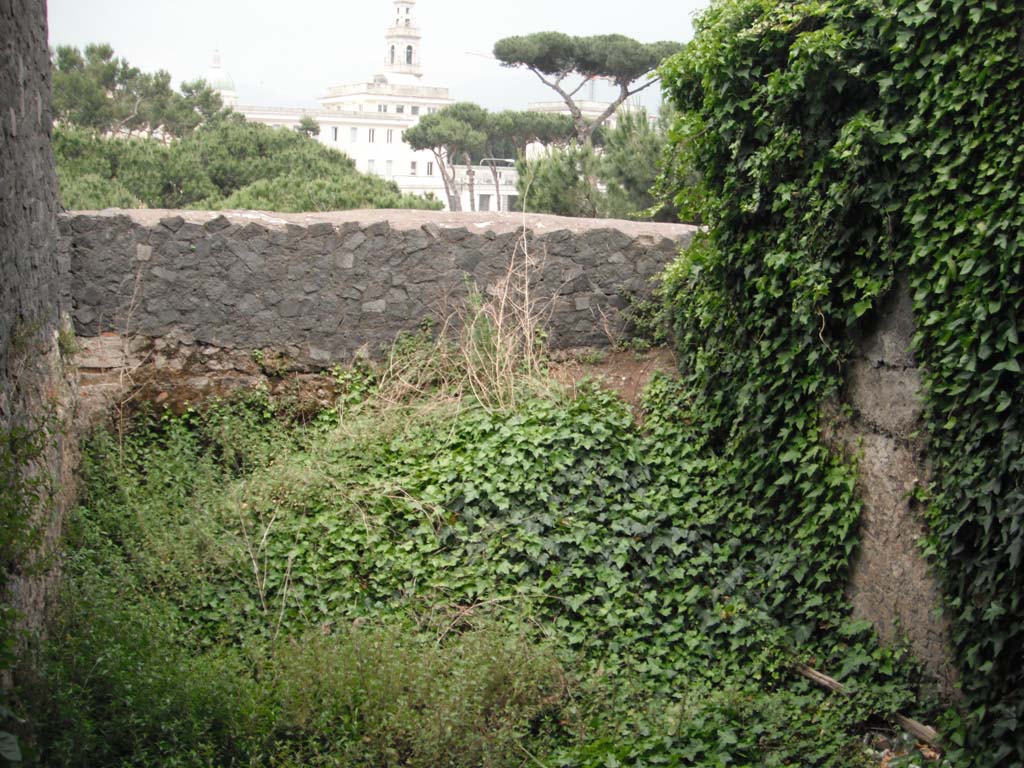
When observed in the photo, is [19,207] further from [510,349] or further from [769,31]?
[769,31]

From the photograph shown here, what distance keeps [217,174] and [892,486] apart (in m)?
17.7

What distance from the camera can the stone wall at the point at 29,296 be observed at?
4.25 metres

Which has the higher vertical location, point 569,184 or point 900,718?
point 569,184

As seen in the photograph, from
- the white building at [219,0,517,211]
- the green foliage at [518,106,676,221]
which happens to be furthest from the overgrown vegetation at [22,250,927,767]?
the white building at [219,0,517,211]

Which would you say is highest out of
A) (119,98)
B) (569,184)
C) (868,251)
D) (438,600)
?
(119,98)

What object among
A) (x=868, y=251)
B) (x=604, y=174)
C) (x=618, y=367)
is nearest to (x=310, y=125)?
(x=604, y=174)

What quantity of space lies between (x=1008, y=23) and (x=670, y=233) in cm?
394

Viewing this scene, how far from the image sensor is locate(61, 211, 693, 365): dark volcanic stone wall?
7.16 metres

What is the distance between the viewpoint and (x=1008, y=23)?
13.0 feet

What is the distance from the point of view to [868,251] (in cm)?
480

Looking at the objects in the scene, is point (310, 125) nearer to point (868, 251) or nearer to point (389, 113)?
point (389, 113)

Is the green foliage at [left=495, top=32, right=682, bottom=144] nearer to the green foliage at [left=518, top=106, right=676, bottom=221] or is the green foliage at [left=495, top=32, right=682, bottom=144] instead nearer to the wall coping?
the green foliage at [left=518, top=106, right=676, bottom=221]

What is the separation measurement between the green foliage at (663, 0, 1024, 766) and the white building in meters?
28.4

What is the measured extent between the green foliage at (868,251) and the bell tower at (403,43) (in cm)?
4348
